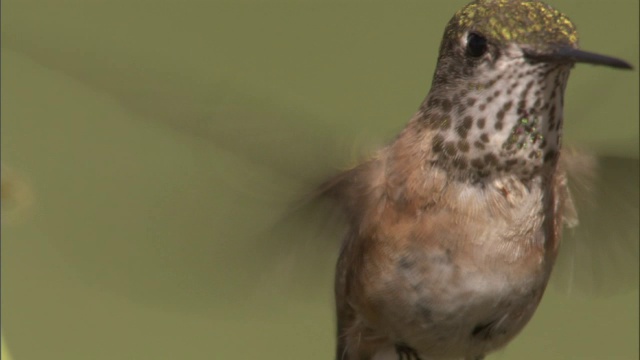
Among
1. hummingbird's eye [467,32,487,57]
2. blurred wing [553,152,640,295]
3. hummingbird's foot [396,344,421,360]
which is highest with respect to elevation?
hummingbird's eye [467,32,487,57]

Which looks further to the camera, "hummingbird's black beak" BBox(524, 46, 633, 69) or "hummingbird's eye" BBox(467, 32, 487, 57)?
"hummingbird's eye" BBox(467, 32, 487, 57)

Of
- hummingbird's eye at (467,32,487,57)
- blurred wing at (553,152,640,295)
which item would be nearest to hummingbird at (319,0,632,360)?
hummingbird's eye at (467,32,487,57)

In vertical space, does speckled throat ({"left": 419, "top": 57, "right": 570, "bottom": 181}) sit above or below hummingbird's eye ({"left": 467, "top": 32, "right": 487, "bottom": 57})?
below

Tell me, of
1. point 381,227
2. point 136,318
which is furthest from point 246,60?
point 381,227

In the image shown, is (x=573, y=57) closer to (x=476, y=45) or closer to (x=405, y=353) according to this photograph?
(x=476, y=45)

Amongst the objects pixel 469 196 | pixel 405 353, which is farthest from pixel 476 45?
pixel 405 353

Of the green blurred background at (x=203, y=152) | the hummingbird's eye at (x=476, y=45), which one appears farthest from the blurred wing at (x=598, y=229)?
the hummingbird's eye at (x=476, y=45)

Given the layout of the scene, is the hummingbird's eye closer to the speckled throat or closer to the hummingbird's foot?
the speckled throat

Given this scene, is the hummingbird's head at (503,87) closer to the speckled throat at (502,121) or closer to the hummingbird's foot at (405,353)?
the speckled throat at (502,121)

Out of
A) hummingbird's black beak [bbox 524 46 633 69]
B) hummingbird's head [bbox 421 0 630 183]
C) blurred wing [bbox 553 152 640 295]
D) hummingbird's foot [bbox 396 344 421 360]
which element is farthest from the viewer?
blurred wing [bbox 553 152 640 295]
